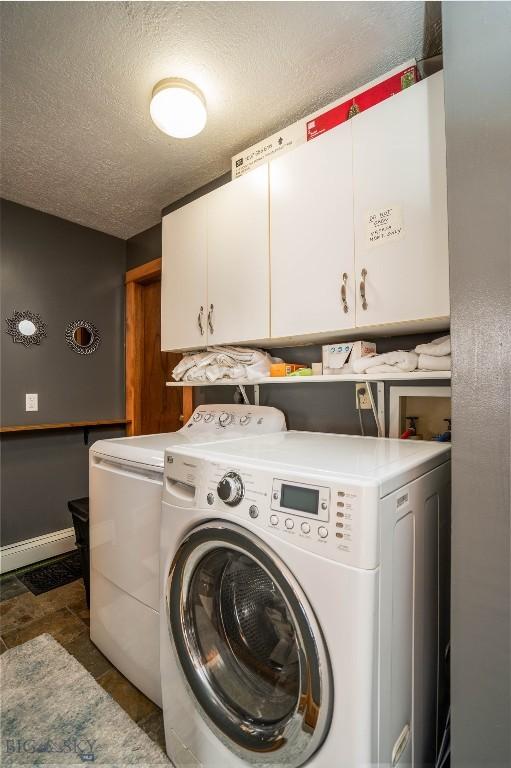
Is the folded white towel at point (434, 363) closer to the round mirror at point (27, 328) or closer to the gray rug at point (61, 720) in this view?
the gray rug at point (61, 720)

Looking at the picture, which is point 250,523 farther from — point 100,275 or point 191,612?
point 100,275

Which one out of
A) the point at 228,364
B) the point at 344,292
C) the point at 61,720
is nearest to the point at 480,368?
the point at 344,292

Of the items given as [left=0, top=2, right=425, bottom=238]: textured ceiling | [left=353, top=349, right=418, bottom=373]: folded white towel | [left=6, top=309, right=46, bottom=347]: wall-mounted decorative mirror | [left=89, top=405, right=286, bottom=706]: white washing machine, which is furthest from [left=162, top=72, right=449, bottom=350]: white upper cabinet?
[left=6, top=309, right=46, bottom=347]: wall-mounted decorative mirror

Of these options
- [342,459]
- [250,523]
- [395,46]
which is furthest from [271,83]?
[250,523]

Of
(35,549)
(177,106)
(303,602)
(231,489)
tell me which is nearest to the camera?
(303,602)

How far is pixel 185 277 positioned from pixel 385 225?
117 centimetres

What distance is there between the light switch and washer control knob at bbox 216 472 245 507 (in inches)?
87.1

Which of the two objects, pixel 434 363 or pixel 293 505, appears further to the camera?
pixel 434 363

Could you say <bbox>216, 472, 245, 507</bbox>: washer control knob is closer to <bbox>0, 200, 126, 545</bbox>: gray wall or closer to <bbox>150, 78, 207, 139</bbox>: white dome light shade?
<bbox>150, 78, 207, 139</bbox>: white dome light shade

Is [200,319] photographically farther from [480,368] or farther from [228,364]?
[480,368]

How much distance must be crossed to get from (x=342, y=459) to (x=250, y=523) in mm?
334

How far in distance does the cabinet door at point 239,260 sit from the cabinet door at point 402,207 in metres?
0.47

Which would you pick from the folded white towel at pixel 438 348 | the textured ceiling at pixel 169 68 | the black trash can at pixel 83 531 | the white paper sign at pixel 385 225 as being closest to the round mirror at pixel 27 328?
the textured ceiling at pixel 169 68

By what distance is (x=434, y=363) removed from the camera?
4.29ft
